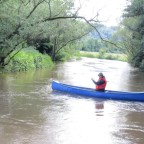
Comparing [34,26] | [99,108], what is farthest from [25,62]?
[99,108]

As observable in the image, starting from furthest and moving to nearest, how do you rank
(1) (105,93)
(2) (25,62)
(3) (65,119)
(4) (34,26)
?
(2) (25,62)
(4) (34,26)
(1) (105,93)
(3) (65,119)

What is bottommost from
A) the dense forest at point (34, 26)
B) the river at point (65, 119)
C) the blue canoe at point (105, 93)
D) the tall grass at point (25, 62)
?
the river at point (65, 119)

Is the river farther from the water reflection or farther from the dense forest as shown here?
the dense forest

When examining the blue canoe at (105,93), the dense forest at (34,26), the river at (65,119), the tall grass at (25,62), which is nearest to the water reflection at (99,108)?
the river at (65,119)

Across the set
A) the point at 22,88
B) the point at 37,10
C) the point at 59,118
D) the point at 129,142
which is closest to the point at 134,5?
the point at 37,10

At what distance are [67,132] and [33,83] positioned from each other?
416 inches

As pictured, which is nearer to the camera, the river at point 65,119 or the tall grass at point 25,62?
the river at point 65,119

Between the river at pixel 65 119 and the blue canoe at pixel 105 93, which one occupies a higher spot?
the blue canoe at pixel 105 93

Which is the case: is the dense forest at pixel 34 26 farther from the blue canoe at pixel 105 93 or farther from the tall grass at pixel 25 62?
the blue canoe at pixel 105 93

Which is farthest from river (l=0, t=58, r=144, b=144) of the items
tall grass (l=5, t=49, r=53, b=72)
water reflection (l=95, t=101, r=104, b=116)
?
tall grass (l=5, t=49, r=53, b=72)

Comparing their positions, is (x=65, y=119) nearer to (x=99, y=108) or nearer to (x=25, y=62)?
(x=99, y=108)

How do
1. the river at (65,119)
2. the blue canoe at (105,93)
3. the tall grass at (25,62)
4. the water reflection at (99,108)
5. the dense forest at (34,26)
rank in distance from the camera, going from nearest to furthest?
the river at (65,119) → the water reflection at (99,108) → the blue canoe at (105,93) → the dense forest at (34,26) → the tall grass at (25,62)

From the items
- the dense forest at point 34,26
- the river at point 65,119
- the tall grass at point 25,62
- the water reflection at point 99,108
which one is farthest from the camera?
the tall grass at point 25,62

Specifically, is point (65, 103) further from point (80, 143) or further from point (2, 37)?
point (2, 37)
